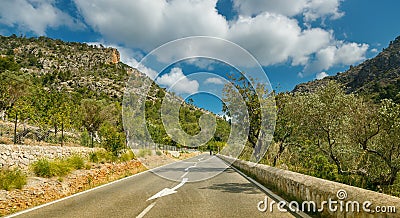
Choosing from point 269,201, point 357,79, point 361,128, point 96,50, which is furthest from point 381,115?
point 96,50

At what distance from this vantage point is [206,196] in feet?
31.9

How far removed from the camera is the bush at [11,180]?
10.3 m

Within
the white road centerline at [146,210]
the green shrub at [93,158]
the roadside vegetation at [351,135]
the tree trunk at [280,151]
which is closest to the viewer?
the white road centerline at [146,210]

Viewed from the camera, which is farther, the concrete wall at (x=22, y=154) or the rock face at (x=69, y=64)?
the rock face at (x=69, y=64)

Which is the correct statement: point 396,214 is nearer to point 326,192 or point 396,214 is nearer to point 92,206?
point 326,192

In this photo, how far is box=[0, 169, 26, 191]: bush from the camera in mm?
10297

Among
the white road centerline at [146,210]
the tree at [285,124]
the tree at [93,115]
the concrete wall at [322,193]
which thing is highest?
the tree at [93,115]

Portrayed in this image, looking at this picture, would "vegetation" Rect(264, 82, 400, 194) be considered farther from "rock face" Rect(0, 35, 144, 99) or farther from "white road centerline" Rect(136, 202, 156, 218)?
"rock face" Rect(0, 35, 144, 99)

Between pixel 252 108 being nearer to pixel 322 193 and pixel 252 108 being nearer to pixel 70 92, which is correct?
pixel 322 193

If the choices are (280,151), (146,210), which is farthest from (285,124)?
A: (146,210)

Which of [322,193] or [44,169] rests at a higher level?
[322,193]

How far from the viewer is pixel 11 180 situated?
10.8 metres

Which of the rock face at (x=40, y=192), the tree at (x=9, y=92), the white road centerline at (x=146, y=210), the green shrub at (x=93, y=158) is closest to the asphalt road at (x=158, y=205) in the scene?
the white road centerline at (x=146, y=210)

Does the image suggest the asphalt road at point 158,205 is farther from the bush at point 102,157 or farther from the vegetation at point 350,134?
the bush at point 102,157
